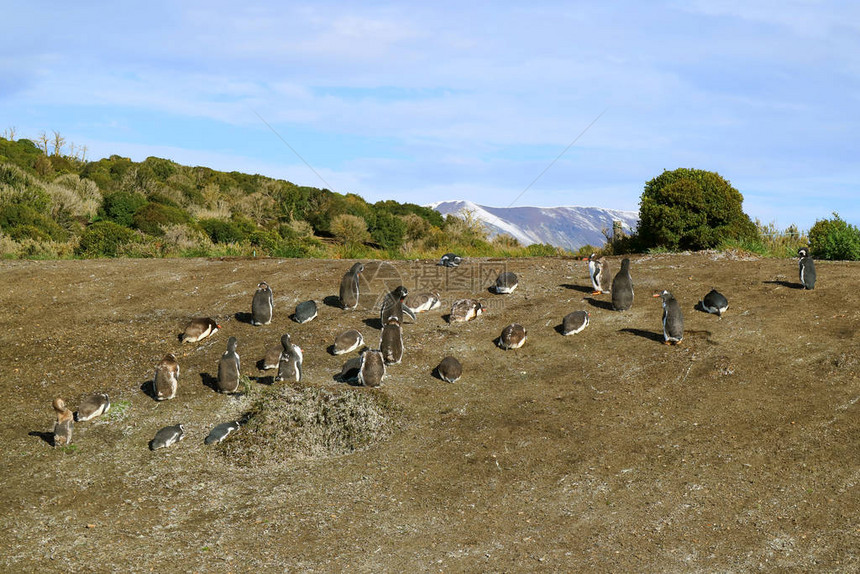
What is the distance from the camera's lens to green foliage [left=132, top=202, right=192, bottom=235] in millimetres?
34125

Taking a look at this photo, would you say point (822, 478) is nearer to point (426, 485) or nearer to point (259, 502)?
point (426, 485)

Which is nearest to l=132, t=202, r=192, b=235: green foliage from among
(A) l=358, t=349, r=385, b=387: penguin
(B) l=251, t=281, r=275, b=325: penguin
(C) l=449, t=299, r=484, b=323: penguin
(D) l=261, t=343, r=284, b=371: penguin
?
(B) l=251, t=281, r=275, b=325: penguin

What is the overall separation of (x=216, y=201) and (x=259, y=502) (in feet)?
140

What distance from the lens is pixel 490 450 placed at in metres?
9.05

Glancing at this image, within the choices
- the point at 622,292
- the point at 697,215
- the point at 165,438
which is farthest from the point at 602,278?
the point at 165,438

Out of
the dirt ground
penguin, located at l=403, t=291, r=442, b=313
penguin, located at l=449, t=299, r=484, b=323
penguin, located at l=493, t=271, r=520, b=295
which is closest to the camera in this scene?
the dirt ground

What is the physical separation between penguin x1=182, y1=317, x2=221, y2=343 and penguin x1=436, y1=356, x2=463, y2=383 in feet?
15.2

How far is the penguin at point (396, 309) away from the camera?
1311 centimetres

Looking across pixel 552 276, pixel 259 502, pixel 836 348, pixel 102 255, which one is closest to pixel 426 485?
pixel 259 502

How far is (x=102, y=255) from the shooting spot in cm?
2517

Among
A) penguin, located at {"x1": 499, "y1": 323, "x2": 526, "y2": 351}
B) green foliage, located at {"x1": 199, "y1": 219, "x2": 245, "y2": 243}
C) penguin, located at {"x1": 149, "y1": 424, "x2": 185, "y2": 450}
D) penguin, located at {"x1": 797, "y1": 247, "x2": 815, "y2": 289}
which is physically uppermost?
green foliage, located at {"x1": 199, "y1": 219, "x2": 245, "y2": 243}

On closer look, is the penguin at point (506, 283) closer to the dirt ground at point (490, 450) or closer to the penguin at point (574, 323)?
the dirt ground at point (490, 450)

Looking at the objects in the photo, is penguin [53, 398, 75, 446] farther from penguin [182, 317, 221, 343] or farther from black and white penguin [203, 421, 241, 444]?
penguin [182, 317, 221, 343]

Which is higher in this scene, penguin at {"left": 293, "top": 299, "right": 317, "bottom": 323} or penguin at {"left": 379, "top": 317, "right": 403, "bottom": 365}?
penguin at {"left": 293, "top": 299, "right": 317, "bottom": 323}
